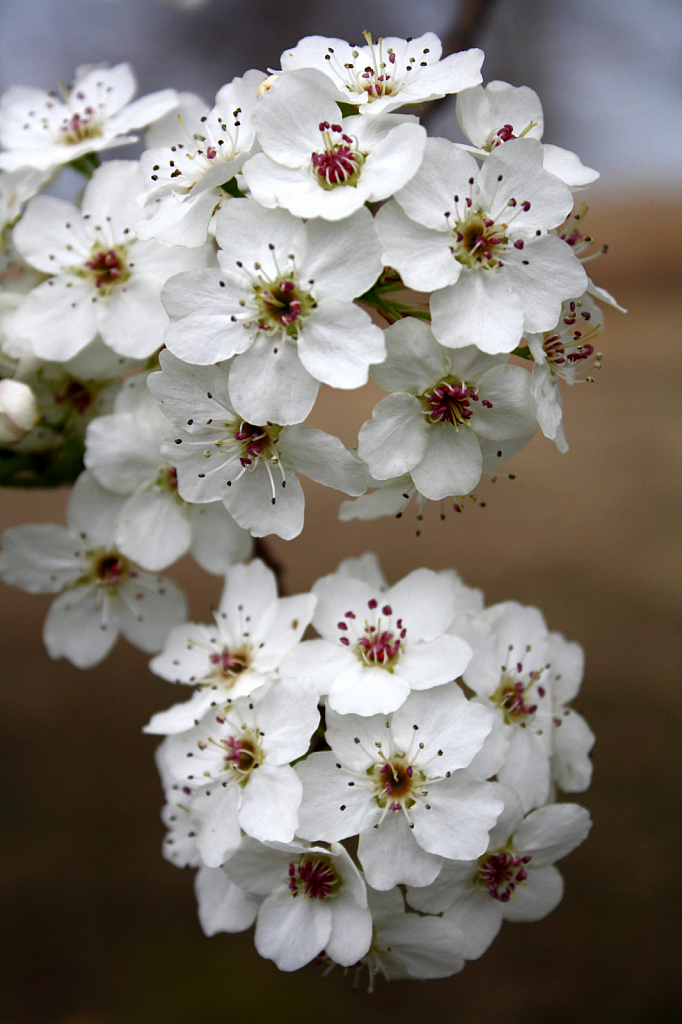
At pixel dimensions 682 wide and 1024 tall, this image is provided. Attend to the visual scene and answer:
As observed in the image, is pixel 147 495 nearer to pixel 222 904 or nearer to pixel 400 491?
pixel 400 491

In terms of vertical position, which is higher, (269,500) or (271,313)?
(271,313)

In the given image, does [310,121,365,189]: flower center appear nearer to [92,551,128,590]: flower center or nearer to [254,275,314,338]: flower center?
[254,275,314,338]: flower center

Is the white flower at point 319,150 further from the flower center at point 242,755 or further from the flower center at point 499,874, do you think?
the flower center at point 499,874

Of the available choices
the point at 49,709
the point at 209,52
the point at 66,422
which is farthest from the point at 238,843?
the point at 209,52

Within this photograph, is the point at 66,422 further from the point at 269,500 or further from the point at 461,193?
the point at 461,193

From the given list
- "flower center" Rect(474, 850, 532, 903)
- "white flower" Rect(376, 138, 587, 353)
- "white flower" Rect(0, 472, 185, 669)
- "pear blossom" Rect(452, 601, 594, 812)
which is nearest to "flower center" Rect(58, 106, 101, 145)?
"white flower" Rect(0, 472, 185, 669)
